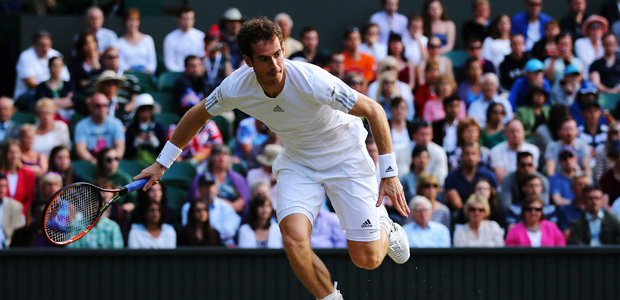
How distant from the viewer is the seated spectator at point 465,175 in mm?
9102

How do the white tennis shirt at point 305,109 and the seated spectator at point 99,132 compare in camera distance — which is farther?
the seated spectator at point 99,132

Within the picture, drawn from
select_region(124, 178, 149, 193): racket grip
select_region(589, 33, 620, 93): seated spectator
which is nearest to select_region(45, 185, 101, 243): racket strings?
select_region(124, 178, 149, 193): racket grip

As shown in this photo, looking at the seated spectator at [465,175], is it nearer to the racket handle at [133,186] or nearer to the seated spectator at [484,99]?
the seated spectator at [484,99]

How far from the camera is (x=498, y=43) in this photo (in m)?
11.8

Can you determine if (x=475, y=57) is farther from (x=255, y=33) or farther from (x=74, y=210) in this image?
(x=74, y=210)

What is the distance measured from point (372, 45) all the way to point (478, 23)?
150 centimetres

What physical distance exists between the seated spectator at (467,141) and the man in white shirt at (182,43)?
3411 millimetres

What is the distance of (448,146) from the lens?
32.6 feet

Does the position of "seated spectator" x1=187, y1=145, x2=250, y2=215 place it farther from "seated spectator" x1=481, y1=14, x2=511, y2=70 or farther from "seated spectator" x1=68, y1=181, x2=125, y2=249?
"seated spectator" x1=481, y1=14, x2=511, y2=70

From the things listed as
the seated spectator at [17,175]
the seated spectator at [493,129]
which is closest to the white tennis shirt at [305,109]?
the seated spectator at [17,175]

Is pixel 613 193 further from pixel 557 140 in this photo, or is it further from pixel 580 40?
pixel 580 40

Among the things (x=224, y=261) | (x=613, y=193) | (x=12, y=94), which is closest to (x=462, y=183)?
(x=613, y=193)

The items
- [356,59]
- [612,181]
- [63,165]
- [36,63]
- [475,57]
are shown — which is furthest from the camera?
[475,57]

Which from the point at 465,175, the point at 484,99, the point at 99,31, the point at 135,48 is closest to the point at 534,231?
the point at 465,175
